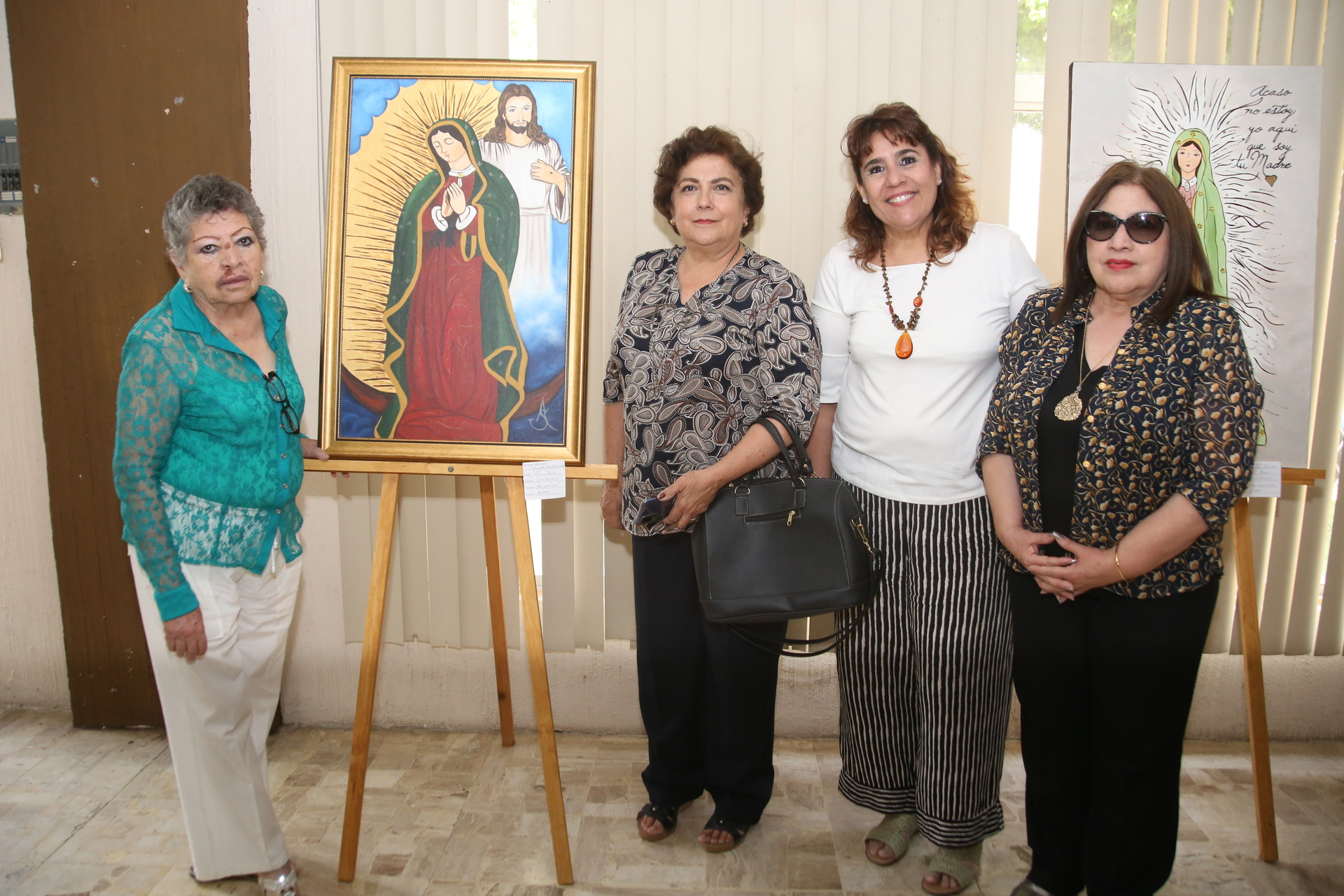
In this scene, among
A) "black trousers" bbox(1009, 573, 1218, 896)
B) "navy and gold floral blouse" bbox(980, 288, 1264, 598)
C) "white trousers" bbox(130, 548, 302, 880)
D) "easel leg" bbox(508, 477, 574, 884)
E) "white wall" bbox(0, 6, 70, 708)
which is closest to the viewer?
"navy and gold floral blouse" bbox(980, 288, 1264, 598)

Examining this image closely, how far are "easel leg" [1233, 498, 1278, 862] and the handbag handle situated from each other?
1201mm

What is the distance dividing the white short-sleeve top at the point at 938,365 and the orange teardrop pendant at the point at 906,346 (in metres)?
0.01

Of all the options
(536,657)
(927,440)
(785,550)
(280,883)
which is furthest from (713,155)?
(280,883)

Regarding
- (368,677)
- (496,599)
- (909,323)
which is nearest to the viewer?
(909,323)

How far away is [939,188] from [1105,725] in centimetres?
125

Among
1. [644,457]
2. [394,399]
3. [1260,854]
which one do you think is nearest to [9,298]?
[394,399]

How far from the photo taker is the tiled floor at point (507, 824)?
2135 millimetres

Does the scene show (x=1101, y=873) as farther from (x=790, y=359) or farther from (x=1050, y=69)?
(x=1050, y=69)

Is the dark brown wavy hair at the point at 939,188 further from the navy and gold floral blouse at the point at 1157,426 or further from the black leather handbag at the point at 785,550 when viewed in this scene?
the black leather handbag at the point at 785,550

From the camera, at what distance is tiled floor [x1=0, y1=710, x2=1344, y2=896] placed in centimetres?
213

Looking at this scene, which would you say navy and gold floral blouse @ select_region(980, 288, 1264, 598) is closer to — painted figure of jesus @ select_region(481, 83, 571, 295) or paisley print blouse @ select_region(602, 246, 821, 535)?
paisley print blouse @ select_region(602, 246, 821, 535)

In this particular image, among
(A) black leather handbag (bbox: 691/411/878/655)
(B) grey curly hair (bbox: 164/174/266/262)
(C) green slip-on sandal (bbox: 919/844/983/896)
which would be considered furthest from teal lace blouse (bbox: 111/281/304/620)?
(C) green slip-on sandal (bbox: 919/844/983/896)

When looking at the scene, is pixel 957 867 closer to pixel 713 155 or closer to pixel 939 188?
pixel 939 188

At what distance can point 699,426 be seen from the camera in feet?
6.66
